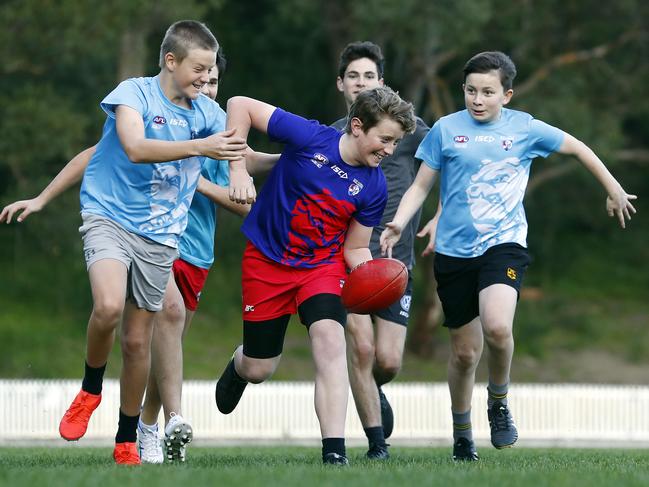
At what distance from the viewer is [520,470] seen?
6.51m

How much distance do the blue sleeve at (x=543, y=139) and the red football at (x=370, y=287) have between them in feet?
4.50

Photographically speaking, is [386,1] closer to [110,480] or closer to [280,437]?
[280,437]

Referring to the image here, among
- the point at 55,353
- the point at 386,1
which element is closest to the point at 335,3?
the point at 386,1

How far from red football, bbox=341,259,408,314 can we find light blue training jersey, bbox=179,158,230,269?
1339mm

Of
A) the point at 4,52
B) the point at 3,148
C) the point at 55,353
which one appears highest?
the point at 4,52

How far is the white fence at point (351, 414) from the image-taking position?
2023 centimetres

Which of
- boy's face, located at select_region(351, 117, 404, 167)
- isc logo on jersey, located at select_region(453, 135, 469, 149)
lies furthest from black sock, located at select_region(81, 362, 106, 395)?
isc logo on jersey, located at select_region(453, 135, 469, 149)

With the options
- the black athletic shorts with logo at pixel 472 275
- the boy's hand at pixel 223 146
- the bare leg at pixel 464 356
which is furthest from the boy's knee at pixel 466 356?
the boy's hand at pixel 223 146

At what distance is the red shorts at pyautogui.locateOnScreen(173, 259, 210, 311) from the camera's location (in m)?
8.12

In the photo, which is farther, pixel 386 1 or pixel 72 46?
pixel 386 1

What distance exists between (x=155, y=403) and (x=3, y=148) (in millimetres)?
15055

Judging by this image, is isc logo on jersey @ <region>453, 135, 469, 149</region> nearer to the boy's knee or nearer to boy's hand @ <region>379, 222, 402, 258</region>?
boy's hand @ <region>379, 222, 402, 258</region>

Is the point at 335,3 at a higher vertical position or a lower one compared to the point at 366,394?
higher

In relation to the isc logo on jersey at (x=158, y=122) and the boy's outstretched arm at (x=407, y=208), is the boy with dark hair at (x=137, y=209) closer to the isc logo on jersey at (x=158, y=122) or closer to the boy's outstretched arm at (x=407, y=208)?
the isc logo on jersey at (x=158, y=122)
